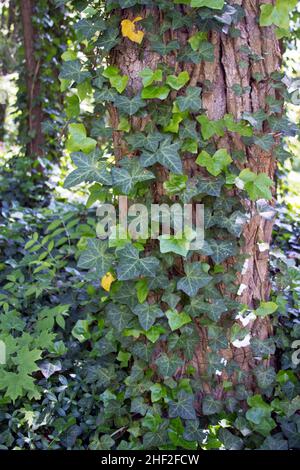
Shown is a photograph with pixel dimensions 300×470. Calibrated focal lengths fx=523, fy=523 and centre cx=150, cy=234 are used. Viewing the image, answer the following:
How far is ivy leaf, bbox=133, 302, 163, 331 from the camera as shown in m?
1.84

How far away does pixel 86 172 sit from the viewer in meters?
1.75

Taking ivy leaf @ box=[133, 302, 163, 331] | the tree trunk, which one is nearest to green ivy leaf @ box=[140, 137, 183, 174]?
ivy leaf @ box=[133, 302, 163, 331]

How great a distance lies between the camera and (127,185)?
1751 millimetres

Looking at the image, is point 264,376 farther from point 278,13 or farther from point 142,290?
point 278,13

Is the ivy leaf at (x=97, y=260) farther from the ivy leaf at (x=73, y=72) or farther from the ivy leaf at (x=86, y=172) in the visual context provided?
the ivy leaf at (x=73, y=72)

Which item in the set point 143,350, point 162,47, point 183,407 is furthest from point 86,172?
point 183,407

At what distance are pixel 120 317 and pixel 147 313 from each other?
114mm

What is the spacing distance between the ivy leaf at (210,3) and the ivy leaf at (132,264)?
79 centimetres

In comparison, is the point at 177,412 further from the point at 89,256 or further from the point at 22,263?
the point at 22,263

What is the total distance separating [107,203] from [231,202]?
18.1 inches

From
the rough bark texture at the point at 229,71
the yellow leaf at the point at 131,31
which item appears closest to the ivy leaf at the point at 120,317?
the rough bark texture at the point at 229,71

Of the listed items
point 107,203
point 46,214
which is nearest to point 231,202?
point 107,203

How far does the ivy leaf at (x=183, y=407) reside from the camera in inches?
73.7

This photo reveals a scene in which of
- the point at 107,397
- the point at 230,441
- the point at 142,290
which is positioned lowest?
the point at 230,441
